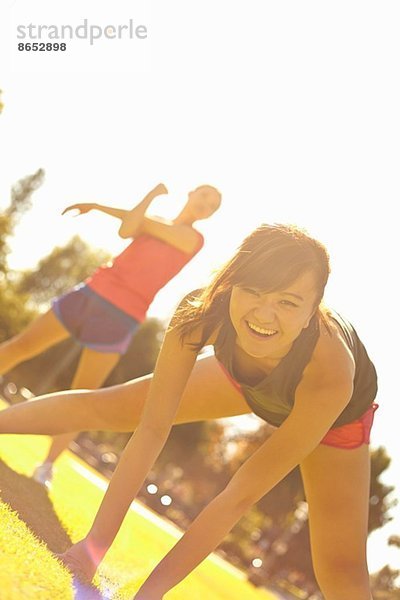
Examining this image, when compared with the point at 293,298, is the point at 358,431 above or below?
below

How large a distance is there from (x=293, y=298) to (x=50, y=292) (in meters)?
62.0

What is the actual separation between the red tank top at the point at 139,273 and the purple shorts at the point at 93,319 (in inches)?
2.5

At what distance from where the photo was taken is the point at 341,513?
3.95 m

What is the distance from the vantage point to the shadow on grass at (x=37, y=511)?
10.8 ft

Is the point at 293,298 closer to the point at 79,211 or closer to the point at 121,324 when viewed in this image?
the point at 79,211

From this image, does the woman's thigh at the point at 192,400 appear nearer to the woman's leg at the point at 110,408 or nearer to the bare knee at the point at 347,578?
the woman's leg at the point at 110,408

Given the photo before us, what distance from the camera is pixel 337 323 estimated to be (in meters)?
3.59

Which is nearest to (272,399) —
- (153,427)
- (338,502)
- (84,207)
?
(153,427)

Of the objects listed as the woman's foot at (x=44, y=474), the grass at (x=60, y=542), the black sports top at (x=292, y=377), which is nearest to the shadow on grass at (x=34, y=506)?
the grass at (x=60, y=542)

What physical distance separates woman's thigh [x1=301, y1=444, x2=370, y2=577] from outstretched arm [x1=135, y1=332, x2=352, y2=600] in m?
0.69

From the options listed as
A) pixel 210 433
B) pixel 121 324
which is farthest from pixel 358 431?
pixel 210 433

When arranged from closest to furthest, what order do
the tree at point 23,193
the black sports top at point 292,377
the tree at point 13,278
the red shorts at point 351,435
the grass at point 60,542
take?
the grass at point 60,542, the black sports top at point 292,377, the red shorts at point 351,435, the tree at point 13,278, the tree at point 23,193

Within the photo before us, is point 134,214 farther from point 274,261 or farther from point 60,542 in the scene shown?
point 274,261

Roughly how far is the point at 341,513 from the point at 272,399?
0.76m
